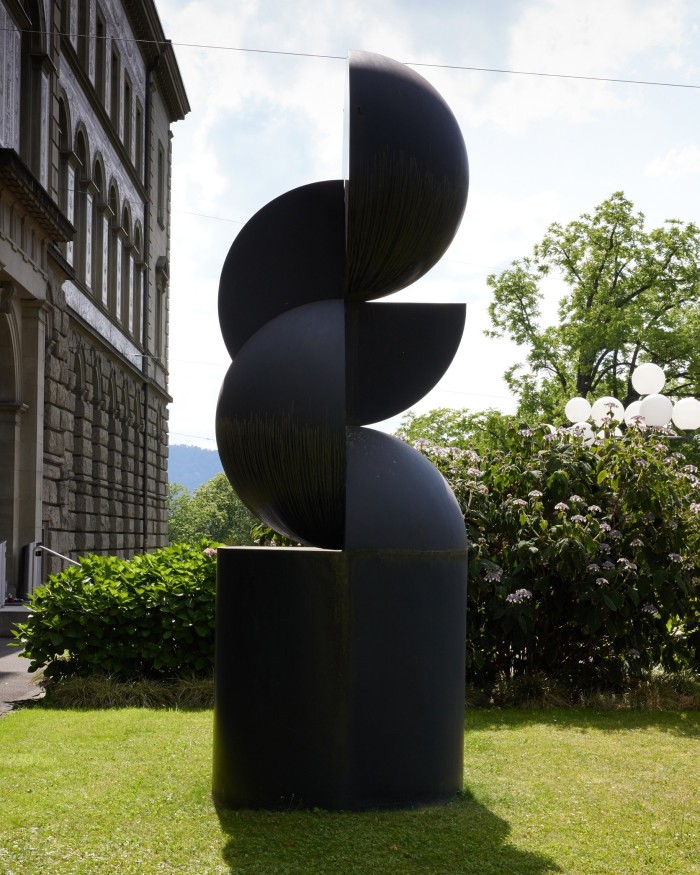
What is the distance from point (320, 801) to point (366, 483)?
1683 millimetres

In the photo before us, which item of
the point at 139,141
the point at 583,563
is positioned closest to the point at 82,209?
the point at 139,141

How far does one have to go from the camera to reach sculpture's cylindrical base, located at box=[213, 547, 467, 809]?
202 inches

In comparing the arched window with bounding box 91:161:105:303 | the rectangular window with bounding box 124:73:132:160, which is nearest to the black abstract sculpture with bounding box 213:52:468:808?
the arched window with bounding box 91:161:105:303

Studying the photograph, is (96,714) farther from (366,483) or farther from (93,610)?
(366,483)

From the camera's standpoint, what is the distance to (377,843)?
15.3 feet

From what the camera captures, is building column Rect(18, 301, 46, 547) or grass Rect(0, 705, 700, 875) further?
building column Rect(18, 301, 46, 547)

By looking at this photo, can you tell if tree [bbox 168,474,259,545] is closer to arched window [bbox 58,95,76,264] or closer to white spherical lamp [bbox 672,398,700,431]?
arched window [bbox 58,95,76,264]

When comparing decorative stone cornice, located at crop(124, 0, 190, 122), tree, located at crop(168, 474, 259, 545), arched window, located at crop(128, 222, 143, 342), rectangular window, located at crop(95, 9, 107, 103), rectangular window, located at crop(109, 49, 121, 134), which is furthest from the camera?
tree, located at crop(168, 474, 259, 545)

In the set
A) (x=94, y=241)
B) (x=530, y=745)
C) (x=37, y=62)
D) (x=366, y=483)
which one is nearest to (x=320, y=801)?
(x=366, y=483)

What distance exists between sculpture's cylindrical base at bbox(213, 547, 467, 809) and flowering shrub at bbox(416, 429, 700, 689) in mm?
3873

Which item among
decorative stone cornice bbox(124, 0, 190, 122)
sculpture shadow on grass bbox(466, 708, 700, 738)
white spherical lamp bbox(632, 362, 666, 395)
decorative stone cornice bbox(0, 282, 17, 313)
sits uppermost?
decorative stone cornice bbox(124, 0, 190, 122)

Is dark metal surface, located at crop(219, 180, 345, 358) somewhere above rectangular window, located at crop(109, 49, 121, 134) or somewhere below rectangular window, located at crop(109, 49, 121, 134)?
below

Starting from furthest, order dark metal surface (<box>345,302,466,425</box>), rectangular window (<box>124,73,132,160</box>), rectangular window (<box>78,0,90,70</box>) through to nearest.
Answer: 1. rectangular window (<box>124,73,132,160</box>)
2. rectangular window (<box>78,0,90,70</box>)
3. dark metal surface (<box>345,302,466,425</box>)

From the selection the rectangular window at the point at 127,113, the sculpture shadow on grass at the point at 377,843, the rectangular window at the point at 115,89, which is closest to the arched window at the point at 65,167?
the rectangular window at the point at 115,89
